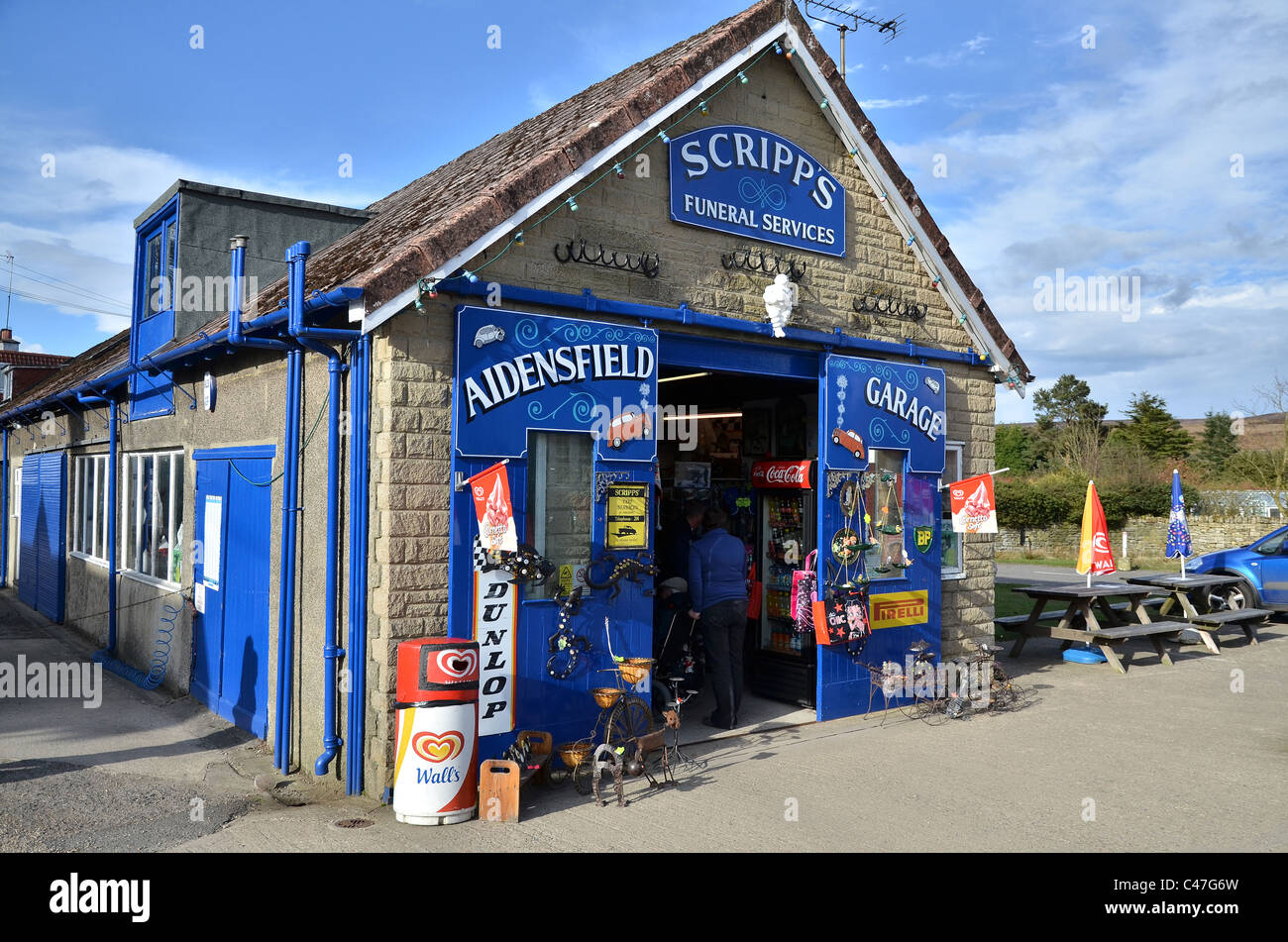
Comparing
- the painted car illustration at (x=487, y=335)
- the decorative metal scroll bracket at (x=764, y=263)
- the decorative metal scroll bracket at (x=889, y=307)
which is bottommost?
the painted car illustration at (x=487, y=335)

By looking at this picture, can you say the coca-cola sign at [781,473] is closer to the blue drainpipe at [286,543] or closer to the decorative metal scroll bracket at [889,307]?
the decorative metal scroll bracket at [889,307]

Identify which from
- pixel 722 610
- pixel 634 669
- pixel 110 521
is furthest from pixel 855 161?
pixel 110 521

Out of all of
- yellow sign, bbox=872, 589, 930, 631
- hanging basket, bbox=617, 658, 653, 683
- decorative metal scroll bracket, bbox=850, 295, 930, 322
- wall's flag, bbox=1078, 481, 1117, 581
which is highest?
decorative metal scroll bracket, bbox=850, 295, 930, 322

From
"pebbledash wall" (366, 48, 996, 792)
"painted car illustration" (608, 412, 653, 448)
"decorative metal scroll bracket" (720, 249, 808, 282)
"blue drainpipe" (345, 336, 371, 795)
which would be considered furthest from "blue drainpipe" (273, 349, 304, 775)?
"decorative metal scroll bracket" (720, 249, 808, 282)

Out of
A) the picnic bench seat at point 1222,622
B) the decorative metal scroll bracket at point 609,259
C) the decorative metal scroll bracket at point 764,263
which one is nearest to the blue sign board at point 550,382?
the decorative metal scroll bracket at point 609,259

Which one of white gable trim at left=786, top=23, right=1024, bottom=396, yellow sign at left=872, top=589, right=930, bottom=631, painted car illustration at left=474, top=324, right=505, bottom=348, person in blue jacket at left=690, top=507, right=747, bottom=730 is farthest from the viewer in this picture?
yellow sign at left=872, top=589, right=930, bottom=631

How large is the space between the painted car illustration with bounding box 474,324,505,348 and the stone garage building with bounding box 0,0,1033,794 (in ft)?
0.06

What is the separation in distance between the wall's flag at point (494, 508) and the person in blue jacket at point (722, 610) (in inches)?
107

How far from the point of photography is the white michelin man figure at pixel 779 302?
29.2 ft

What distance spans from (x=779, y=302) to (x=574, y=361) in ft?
7.72

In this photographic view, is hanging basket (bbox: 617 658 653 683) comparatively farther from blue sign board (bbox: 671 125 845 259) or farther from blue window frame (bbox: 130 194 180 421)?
blue window frame (bbox: 130 194 180 421)

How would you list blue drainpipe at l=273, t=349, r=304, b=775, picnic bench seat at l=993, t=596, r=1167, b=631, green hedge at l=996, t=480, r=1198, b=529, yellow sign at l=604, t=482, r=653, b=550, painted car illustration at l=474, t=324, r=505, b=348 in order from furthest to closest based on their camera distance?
green hedge at l=996, t=480, r=1198, b=529, picnic bench seat at l=993, t=596, r=1167, b=631, yellow sign at l=604, t=482, r=653, b=550, blue drainpipe at l=273, t=349, r=304, b=775, painted car illustration at l=474, t=324, r=505, b=348

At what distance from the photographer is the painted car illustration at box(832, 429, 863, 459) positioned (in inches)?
374

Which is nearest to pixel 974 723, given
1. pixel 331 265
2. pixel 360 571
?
pixel 360 571
